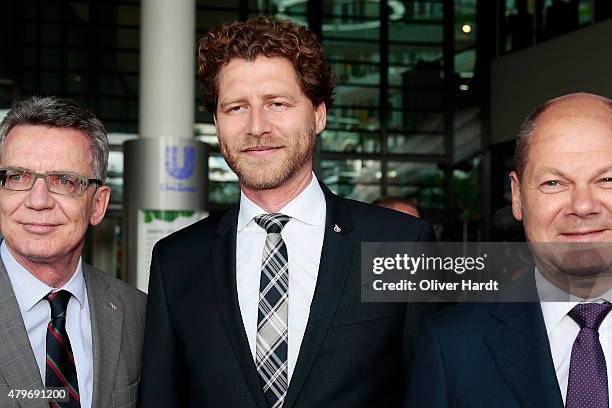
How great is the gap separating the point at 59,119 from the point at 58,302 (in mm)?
566

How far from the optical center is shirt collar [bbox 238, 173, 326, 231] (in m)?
2.34

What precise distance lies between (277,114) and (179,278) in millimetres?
575

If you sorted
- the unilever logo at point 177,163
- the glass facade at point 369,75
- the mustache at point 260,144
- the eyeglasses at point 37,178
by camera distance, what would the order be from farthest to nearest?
the glass facade at point 369,75 < the unilever logo at point 177,163 < the eyeglasses at point 37,178 < the mustache at point 260,144

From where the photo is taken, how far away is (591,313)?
5.93ft

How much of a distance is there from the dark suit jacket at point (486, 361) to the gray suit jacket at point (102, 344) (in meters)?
1.00

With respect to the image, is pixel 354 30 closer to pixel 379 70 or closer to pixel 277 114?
pixel 379 70

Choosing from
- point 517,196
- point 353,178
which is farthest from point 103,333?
point 353,178

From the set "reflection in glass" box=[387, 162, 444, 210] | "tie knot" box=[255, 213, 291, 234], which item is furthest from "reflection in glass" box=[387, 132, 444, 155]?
"tie knot" box=[255, 213, 291, 234]

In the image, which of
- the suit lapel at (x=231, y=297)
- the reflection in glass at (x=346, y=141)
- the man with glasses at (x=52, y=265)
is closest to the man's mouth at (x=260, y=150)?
the suit lapel at (x=231, y=297)

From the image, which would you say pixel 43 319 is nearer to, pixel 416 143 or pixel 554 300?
pixel 554 300

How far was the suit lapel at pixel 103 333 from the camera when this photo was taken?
7.82ft

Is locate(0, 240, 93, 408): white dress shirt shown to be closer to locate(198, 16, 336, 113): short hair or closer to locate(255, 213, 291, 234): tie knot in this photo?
locate(255, 213, 291, 234): tie knot

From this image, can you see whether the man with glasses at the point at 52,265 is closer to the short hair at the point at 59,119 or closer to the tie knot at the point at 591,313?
the short hair at the point at 59,119

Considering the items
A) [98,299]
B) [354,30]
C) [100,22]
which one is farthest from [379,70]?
[98,299]
